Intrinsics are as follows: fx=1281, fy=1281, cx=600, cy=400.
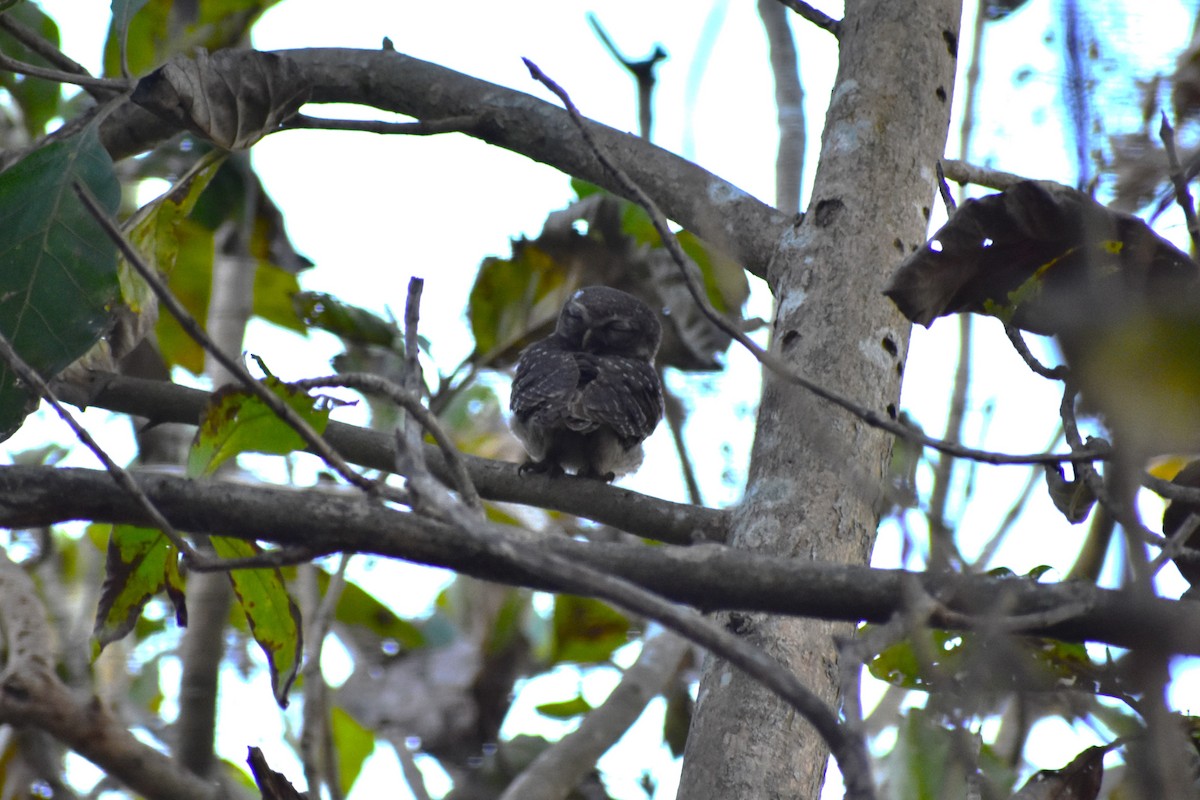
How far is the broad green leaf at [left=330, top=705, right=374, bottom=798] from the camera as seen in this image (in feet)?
18.6

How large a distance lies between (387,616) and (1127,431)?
4.70 m

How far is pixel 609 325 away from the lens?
5477mm

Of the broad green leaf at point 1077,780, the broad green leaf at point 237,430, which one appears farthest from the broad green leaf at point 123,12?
the broad green leaf at point 1077,780

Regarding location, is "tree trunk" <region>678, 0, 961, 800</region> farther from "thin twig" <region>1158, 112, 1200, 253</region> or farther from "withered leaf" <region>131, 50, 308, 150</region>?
"withered leaf" <region>131, 50, 308, 150</region>

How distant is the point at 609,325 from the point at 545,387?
1.09 meters

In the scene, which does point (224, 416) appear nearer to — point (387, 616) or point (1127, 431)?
point (1127, 431)

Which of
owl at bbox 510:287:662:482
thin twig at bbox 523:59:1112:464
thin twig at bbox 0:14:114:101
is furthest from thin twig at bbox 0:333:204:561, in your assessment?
owl at bbox 510:287:662:482

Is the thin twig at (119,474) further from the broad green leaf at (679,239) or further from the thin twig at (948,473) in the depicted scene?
the broad green leaf at (679,239)

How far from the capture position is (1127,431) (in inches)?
45.2

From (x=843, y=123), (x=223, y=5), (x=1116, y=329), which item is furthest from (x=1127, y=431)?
(x=223, y=5)

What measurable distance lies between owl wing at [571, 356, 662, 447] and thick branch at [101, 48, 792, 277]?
1169mm

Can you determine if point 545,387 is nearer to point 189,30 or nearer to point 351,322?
point 351,322

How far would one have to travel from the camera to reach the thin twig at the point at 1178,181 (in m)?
1.63

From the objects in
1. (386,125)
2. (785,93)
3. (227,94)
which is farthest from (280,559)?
(785,93)
